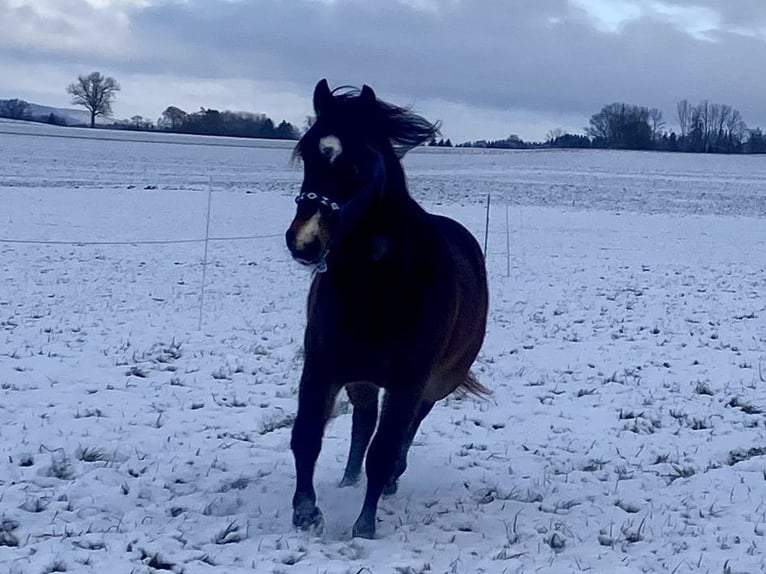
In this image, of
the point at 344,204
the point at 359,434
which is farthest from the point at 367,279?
the point at 359,434

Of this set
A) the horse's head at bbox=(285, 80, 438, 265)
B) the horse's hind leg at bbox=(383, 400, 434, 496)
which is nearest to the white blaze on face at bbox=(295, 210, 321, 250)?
the horse's head at bbox=(285, 80, 438, 265)

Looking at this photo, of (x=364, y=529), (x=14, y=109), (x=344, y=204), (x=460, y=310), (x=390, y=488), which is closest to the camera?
(x=344, y=204)

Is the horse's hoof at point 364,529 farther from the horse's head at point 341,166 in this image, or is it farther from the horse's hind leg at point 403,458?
the horse's head at point 341,166

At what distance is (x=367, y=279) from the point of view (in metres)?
4.23

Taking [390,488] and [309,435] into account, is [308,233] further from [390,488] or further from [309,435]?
[390,488]

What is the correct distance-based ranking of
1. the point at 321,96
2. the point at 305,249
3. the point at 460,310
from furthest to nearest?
the point at 460,310 → the point at 321,96 → the point at 305,249

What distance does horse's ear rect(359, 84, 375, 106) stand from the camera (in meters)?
4.19

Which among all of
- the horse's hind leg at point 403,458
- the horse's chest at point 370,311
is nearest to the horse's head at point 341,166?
the horse's chest at point 370,311

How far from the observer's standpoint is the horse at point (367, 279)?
400 centimetres

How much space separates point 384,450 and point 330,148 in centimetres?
150

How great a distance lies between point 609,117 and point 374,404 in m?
86.4

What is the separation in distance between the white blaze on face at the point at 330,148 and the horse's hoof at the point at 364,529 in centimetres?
177

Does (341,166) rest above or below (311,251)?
above

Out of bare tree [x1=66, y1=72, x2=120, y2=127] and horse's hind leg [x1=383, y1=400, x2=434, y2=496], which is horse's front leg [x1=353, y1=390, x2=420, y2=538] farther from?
bare tree [x1=66, y1=72, x2=120, y2=127]
